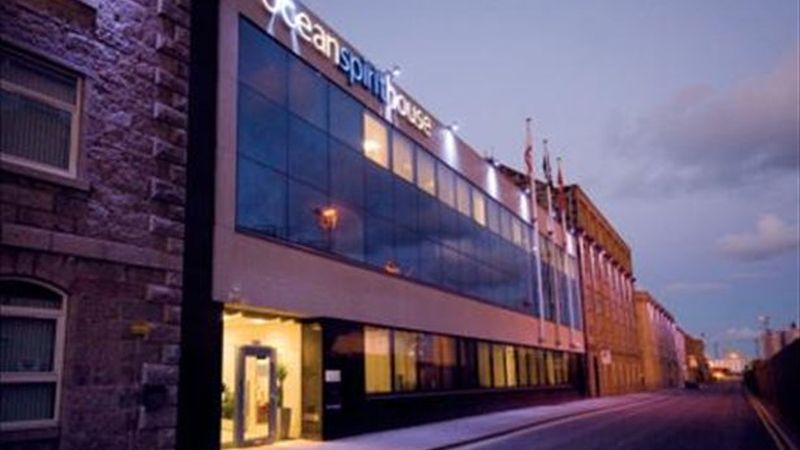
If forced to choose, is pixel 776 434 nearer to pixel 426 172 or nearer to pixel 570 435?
pixel 570 435

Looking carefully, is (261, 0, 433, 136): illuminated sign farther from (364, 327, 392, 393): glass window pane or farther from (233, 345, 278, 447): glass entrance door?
(233, 345, 278, 447): glass entrance door

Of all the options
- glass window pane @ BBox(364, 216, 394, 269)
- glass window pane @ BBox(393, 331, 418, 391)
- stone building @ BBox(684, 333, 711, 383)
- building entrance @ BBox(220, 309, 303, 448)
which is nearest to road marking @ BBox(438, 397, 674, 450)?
glass window pane @ BBox(393, 331, 418, 391)

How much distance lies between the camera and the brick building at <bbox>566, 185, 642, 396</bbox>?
193 feet

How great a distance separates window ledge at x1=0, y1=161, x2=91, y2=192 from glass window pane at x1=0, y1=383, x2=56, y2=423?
334cm

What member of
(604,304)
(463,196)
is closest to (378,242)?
(463,196)

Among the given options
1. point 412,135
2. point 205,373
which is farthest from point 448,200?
point 205,373

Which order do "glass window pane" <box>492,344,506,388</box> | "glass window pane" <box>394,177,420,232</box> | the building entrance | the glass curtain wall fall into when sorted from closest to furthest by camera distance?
the building entrance
the glass curtain wall
"glass window pane" <box>394,177,420,232</box>
"glass window pane" <box>492,344,506,388</box>

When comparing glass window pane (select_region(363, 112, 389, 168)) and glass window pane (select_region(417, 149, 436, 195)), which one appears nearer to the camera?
glass window pane (select_region(363, 112, 389, 168))

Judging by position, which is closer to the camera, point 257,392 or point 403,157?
point 257,392

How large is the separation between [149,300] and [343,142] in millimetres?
10843

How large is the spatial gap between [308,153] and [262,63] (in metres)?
3.02

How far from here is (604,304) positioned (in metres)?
67.9

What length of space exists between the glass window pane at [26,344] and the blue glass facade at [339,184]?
6.44m

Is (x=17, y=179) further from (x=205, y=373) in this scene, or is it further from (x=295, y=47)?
(x=295, y=47)
